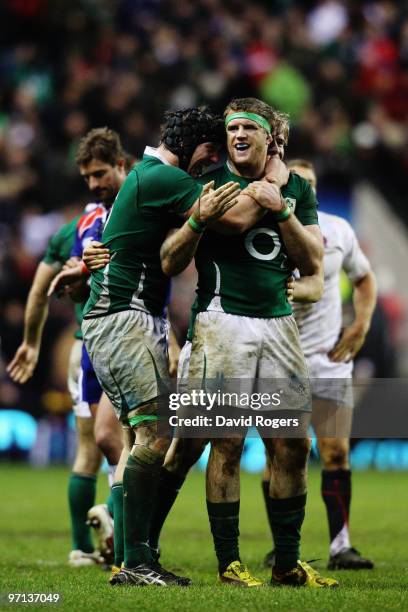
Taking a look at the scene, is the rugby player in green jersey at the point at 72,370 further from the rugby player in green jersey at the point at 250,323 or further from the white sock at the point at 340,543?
the rugby player in green jersey at the point at 250,323

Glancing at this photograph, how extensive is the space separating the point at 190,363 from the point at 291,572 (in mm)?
1142

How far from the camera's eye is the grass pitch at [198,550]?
5.30 metres

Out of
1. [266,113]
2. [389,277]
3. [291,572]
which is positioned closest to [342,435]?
[291,572]

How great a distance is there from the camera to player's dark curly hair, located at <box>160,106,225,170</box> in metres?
6.11

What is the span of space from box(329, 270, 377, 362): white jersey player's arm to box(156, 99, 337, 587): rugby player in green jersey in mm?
1885

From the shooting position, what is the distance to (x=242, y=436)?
595 centimetres

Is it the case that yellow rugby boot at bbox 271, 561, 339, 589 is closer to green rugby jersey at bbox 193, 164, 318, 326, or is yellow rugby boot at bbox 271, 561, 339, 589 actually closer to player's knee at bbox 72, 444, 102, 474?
green rugby jersey at bbox 193, 164, 318, 326

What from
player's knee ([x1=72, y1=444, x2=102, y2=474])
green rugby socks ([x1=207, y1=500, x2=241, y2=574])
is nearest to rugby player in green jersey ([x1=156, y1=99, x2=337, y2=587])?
green rugby socks ([x1=207, y1=500, x2=241, y2=574])

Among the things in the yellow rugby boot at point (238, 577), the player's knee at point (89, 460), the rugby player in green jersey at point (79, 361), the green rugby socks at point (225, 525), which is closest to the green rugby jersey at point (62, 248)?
the rugby player in green jersey at point (79, 361)

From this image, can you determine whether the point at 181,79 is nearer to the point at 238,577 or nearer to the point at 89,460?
the point at 89,460

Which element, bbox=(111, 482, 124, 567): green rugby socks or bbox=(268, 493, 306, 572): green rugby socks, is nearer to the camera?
bbox=(268, 493, 306, 572): green rugby socks

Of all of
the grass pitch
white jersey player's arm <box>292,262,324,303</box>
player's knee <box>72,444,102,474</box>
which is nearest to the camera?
the grass pitch

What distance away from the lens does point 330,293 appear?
8.12m

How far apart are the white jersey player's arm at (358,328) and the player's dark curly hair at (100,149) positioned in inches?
73.3
